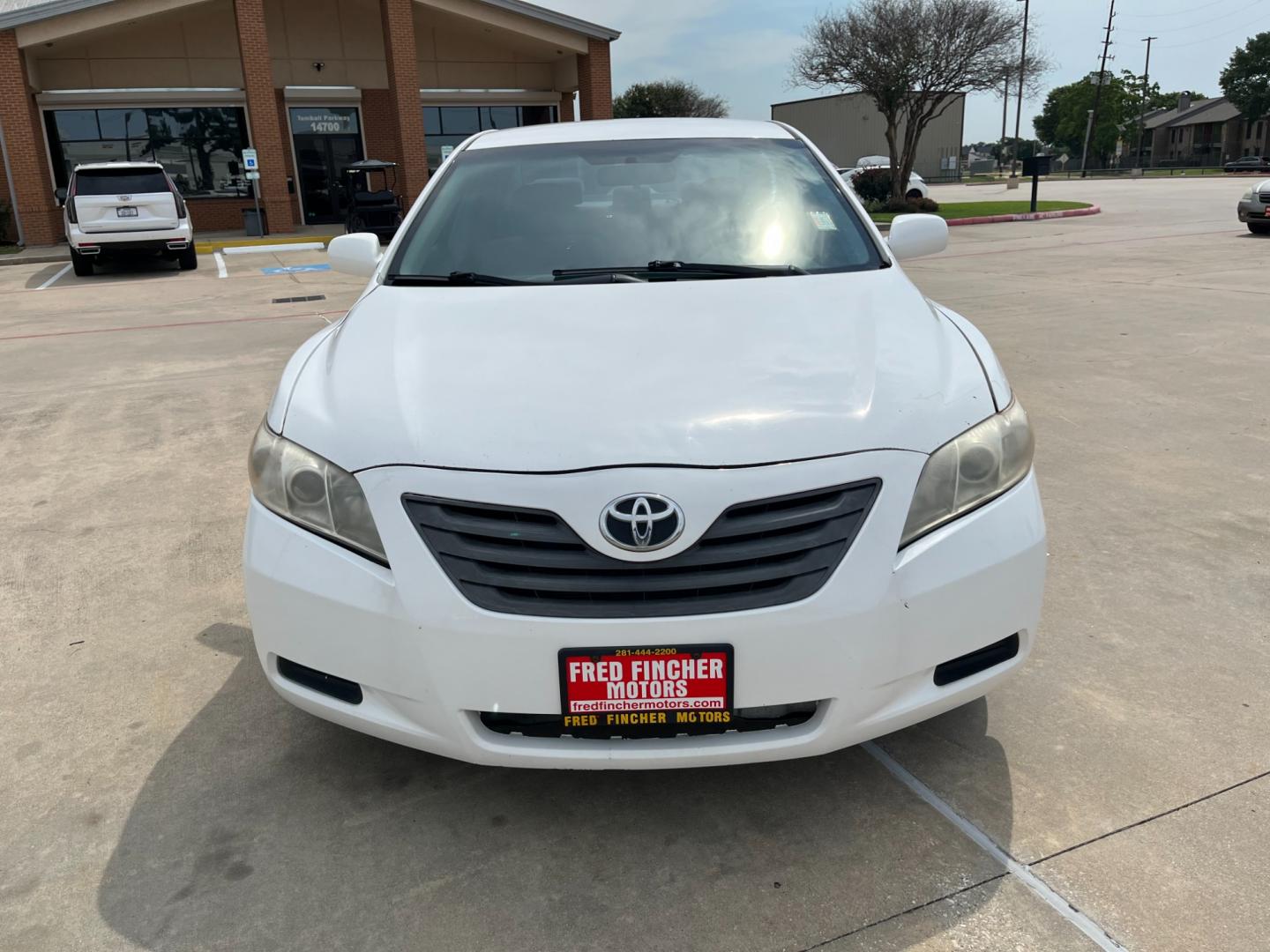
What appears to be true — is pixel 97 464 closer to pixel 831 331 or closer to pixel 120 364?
pixel 120 364

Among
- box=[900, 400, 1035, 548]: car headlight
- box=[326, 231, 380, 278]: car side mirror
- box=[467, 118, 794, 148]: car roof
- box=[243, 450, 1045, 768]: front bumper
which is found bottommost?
box=[243, 450, 1045, 768]: front bumper

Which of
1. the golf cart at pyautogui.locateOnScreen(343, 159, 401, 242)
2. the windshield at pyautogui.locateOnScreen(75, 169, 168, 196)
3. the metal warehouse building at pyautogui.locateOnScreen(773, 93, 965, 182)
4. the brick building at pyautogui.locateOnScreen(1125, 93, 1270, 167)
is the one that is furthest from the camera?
the brick building at pyautogui.locateOnScreen(1125, 93, 1270, 167)

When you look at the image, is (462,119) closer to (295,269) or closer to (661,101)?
(295,269)

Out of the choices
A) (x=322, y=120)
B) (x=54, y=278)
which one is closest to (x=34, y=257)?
(x=54, y=278)

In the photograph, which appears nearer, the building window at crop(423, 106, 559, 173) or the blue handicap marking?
the blue handicap marking

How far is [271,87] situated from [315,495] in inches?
944

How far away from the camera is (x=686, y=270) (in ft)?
10.1

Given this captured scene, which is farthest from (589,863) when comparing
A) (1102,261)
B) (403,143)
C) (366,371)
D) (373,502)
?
(403,143)

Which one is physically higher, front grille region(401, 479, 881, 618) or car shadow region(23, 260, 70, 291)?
front grille region(401, 479, 881, 618)

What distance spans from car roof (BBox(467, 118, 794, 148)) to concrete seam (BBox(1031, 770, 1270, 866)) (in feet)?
8.66

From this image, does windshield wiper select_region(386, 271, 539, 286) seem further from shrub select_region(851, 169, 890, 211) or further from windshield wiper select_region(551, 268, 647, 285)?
shrub select_region(851, 169, 890, 211)

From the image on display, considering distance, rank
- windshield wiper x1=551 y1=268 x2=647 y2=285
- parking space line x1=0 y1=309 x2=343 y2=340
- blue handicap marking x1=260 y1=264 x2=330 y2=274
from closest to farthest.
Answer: windshield wiper x1=551 y1=268 x2=647 y2=285 → parking space line x1=0 y1=309 x2=343 y2=340 → blue handicap marking x1=260 y1=264 x2=330 y2=274

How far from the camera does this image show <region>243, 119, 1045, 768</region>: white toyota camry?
Result: 196 cm

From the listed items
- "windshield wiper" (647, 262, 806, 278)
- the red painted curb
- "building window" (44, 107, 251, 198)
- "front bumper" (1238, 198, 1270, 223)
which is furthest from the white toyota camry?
"building window" (44, 107, 251, 198)
